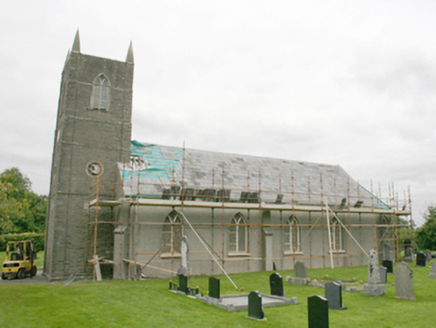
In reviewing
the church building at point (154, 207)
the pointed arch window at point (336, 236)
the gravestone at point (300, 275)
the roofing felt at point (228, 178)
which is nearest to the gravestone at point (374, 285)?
the gravestone at point (300, 275)

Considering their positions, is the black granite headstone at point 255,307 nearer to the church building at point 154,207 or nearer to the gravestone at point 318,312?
the gravestone at point 318,312

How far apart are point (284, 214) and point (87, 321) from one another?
17622mm

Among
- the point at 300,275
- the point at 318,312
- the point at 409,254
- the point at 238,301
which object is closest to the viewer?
the point at 318,312

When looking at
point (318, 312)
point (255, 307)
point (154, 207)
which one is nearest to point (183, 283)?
point (255, 307)

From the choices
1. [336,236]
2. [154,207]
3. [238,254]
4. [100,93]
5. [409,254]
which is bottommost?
[409,254]

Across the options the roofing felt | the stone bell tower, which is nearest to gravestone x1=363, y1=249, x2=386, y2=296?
the roofing felt

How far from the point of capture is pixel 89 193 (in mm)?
23922

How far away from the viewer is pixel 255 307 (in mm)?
11484

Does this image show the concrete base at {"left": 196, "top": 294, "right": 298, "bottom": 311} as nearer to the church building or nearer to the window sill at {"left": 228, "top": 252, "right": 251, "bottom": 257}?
the church building

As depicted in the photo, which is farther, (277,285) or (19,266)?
(19,266)

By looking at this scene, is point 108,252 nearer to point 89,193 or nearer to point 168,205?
point 89,193

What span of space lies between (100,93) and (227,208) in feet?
37.7

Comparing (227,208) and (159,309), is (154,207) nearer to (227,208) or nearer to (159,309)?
(227,208)

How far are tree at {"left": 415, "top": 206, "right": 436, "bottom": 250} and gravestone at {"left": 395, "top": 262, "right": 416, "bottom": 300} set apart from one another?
79.7 ft
